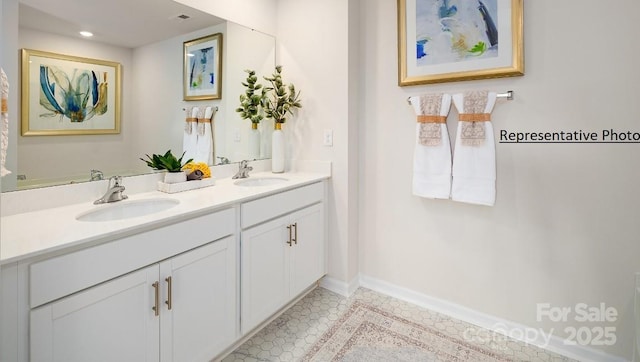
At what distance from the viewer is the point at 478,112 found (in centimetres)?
184

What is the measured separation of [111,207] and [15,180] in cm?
36

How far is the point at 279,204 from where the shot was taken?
6.14ft

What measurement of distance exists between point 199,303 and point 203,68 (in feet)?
4.73

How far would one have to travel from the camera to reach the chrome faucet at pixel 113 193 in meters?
1.47

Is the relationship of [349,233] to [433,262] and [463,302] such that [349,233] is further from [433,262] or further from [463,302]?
[463,302]

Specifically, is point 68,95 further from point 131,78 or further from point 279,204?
point 279,204

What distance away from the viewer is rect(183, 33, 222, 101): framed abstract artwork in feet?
6.46

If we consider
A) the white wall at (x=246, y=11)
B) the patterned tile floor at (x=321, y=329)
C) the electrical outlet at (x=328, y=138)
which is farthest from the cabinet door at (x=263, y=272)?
the white wall at (x=246, y=11)

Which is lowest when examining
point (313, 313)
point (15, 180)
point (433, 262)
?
point (313, 313)

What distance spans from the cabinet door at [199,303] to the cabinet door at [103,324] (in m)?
0.06

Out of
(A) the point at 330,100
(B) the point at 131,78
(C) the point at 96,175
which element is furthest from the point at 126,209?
(A) the point at 330,100

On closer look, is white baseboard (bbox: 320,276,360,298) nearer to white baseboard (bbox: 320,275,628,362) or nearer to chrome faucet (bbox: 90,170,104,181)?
white baseboard (bbox: 320,275,628,362)

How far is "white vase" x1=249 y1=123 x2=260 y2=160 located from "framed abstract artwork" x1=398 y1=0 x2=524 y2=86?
1.13 meters

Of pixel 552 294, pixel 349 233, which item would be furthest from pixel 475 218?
pixel 349 233
